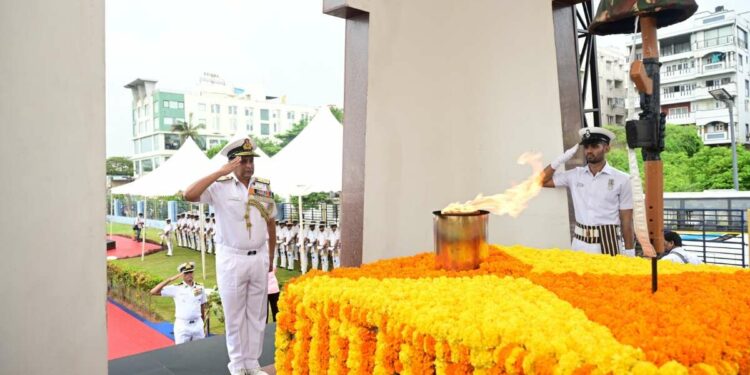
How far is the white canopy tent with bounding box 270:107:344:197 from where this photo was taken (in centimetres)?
928

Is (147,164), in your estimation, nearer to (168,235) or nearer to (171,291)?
(168,235)

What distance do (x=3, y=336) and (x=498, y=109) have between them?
11.8 ft

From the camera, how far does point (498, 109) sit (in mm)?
4242

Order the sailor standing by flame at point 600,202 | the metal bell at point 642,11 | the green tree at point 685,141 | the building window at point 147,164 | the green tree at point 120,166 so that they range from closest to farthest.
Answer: the metal bell at point 642,11
the sailor standing by flame at point 600,202
the green tree at point 685,141
the green tree at point 120,166
the building window at point 147,164

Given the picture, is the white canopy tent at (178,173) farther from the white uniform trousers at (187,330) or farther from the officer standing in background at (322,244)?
the white uniform trousers at (187,330)

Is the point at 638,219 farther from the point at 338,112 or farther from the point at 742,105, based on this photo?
the point at 338,112

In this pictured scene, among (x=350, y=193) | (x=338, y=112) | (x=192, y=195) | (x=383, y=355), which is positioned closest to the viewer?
(x=383, y=355)

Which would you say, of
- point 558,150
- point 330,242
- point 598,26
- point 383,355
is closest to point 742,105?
point 330,242

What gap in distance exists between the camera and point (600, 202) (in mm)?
3543

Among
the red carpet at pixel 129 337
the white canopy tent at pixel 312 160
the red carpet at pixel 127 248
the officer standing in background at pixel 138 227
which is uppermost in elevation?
the white canopy tent at pixel 312 160

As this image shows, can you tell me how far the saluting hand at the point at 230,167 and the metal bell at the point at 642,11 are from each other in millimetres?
2283

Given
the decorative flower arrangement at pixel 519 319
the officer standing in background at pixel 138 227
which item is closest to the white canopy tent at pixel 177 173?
the officer standing in background at pixel 138 227

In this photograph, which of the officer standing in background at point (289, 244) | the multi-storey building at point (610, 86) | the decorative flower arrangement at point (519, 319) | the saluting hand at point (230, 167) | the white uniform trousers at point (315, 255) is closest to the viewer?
the decorative flower arrangement at point (519, 319)

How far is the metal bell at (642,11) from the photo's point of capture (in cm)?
186
